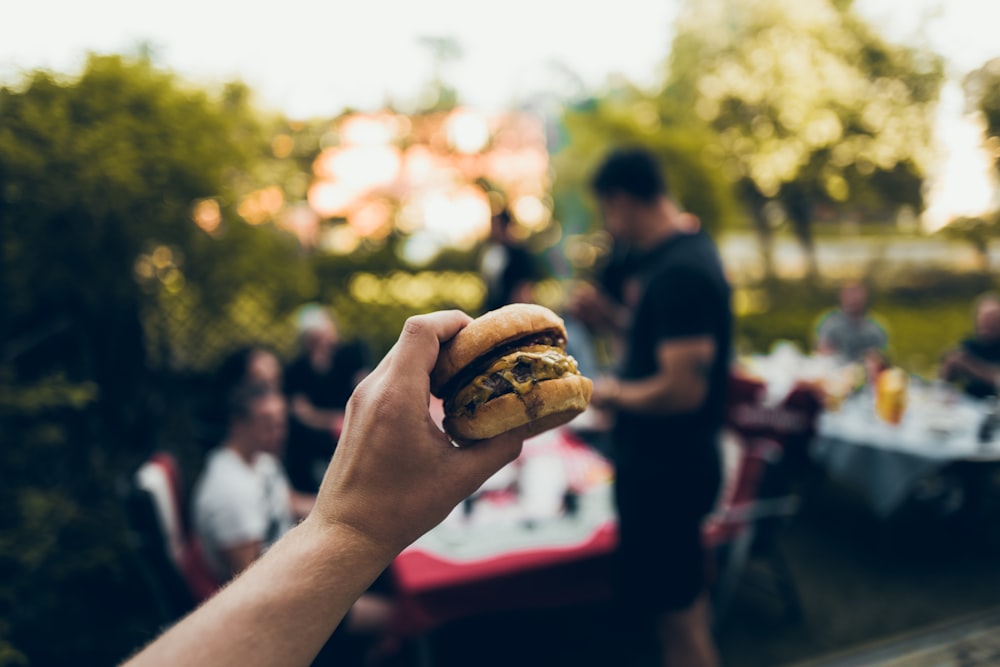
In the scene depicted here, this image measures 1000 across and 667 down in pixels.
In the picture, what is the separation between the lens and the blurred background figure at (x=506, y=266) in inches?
269

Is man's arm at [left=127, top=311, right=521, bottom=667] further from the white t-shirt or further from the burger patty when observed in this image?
the white t-shirt

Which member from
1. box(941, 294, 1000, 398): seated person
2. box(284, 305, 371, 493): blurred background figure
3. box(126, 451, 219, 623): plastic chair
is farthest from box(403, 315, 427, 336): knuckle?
box(941, 294, 1000, 398): seated person

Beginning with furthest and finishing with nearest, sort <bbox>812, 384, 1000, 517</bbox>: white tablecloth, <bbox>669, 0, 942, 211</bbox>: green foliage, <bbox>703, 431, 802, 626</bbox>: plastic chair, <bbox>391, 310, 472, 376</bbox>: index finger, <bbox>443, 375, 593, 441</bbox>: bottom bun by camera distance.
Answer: <bbox>669, 0, 942, 211</bbox>: green foliage
<bbox>812, 384, 1000, 517</bbox>: white tablecloth
<bbox>703, 431, 802, 626</bbox>: plastic chair
<bbox>443, 375, 593, 441</bbox>: bottom bun
<bbox>391, 310, 472, 376</bbox>: index finger

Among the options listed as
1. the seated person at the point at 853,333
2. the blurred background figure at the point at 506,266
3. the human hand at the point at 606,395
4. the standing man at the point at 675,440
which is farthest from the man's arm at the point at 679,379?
the seated person at the point at 853,333

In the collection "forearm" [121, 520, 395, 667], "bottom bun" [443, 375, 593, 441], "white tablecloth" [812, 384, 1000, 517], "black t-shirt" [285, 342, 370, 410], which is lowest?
"white tablecloth" [812, 384, 1000, 517]

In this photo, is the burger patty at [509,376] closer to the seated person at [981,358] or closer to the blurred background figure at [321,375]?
the blurred background figure at [321,375]

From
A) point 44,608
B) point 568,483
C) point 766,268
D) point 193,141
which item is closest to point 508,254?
point 193,141

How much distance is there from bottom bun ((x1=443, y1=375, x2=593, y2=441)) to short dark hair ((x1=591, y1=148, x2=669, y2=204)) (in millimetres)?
1676

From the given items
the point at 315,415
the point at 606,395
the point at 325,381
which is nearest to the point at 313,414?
the point at 315,415

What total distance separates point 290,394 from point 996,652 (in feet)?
17.4

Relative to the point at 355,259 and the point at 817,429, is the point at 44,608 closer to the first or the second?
the point at 817,429

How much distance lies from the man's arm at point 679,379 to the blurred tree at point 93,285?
2.73m

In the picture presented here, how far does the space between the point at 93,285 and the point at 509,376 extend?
420 cm

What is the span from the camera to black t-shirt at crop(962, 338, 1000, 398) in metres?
5.41
